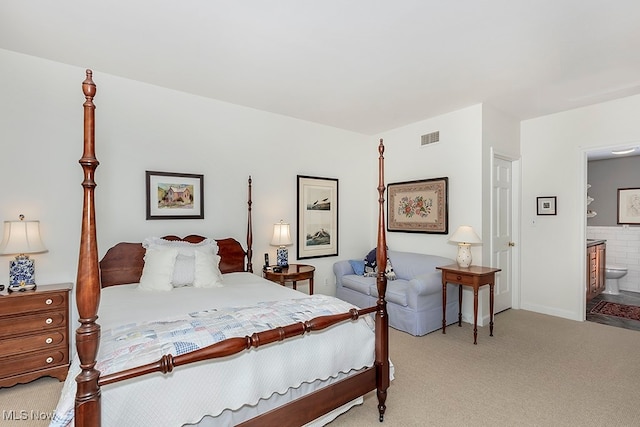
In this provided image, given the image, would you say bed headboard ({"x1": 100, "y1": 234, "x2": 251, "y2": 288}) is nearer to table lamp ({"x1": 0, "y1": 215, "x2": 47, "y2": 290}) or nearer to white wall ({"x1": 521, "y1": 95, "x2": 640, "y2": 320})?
table lamp ({"x1": 0, "y1": 215, "x2": 47, "y2": 290})

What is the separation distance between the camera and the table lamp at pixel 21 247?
2.60 meters

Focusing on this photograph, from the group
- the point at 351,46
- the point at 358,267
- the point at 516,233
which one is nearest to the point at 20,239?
the point at 351,46

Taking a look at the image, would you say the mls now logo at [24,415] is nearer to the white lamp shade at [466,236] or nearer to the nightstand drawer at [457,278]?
the nightstand drawer at [457,278]

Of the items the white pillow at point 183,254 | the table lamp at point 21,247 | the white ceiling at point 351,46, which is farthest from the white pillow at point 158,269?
the white ceiling at point 351,46

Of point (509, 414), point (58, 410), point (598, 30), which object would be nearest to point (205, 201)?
point (58, 410)

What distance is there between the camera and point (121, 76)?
327 centimetres

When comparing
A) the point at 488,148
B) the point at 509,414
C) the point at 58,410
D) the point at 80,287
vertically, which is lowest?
the point at 509,414

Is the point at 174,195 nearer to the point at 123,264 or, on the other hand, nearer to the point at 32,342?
the point at 123,264

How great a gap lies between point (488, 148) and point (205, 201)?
11.8 ft

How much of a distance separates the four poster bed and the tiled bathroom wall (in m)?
5.83

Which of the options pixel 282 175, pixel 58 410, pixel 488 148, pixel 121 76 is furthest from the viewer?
pixel 282 175

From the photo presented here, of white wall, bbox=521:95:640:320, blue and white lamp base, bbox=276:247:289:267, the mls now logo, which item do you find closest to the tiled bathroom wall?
white wall, bbox=521:95:640:320

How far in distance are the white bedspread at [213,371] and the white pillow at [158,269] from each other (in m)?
0.27

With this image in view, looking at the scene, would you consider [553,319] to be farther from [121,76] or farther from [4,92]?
[4,92]
